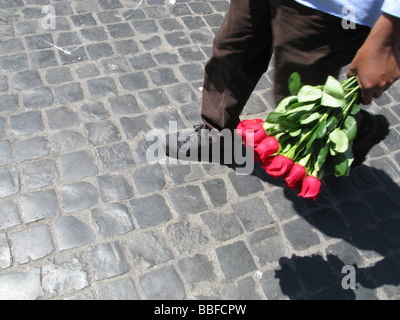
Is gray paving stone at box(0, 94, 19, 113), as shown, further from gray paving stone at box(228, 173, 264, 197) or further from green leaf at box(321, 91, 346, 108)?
green leaf at box(321, 91, 346, 108)

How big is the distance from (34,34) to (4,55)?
1.24 feet

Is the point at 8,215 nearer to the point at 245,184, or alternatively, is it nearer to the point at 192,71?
the point at 245,184

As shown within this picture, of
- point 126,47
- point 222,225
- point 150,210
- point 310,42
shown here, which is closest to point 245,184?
point 222,225

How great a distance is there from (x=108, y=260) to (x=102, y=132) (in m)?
1.03

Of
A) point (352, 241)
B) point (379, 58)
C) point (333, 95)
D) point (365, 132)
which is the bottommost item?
point (352, 241)

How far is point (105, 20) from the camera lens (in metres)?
3.95

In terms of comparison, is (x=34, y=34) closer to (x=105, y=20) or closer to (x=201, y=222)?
(x=105, y=20)

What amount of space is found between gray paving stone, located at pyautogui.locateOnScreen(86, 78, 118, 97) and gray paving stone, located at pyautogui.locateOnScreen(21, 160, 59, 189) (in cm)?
77

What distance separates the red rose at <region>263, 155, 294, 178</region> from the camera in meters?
1.85

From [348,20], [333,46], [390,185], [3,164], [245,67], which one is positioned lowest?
[390,185]

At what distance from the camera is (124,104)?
322 centimetres

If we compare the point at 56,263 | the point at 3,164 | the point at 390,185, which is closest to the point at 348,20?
the point at 390,185

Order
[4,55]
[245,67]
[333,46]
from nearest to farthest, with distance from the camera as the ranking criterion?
[333,46]
[245,67]
[4,55]

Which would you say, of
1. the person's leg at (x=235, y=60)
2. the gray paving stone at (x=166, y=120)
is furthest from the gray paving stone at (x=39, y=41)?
the person's leg at (x=235, y=60)
